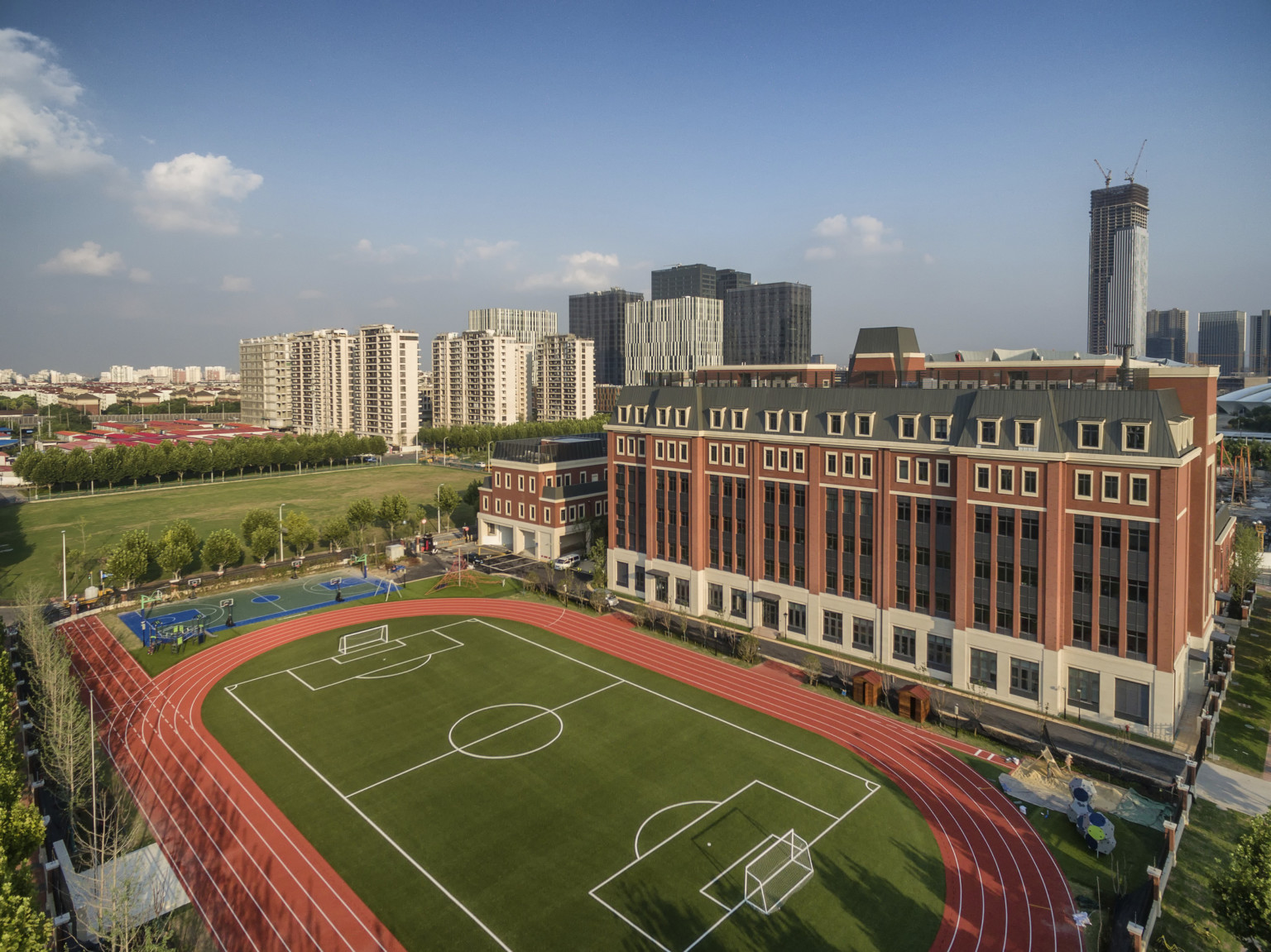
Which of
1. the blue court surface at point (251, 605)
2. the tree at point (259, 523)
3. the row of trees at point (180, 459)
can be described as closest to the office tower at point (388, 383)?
the row of trees at point (180, 459)

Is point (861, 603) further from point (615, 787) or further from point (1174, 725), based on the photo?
point (615, 787)

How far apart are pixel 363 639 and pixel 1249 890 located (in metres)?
51.2

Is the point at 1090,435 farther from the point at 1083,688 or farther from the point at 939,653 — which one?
the point at 939,653

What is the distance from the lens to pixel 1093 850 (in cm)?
2997

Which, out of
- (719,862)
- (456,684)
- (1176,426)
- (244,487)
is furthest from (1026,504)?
(244,487)

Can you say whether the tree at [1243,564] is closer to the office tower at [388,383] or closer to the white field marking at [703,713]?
the white field marking at [703,713]

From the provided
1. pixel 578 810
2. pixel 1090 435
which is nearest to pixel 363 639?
pixel 578 810

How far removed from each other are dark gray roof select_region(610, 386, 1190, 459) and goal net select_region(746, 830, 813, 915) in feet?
85.1

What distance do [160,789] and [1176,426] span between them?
2146 inches

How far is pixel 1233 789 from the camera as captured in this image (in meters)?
34.5

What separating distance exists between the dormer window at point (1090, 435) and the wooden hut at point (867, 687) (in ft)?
57.0

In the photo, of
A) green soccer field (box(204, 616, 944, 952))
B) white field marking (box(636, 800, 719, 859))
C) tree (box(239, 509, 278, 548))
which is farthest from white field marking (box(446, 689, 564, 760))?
tree (box(239, 509, 278, 548))

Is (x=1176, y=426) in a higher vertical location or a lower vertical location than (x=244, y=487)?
higher

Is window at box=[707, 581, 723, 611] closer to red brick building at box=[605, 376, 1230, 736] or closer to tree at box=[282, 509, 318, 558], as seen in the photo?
red brick building at box=[605, 376, 1230, 736]
